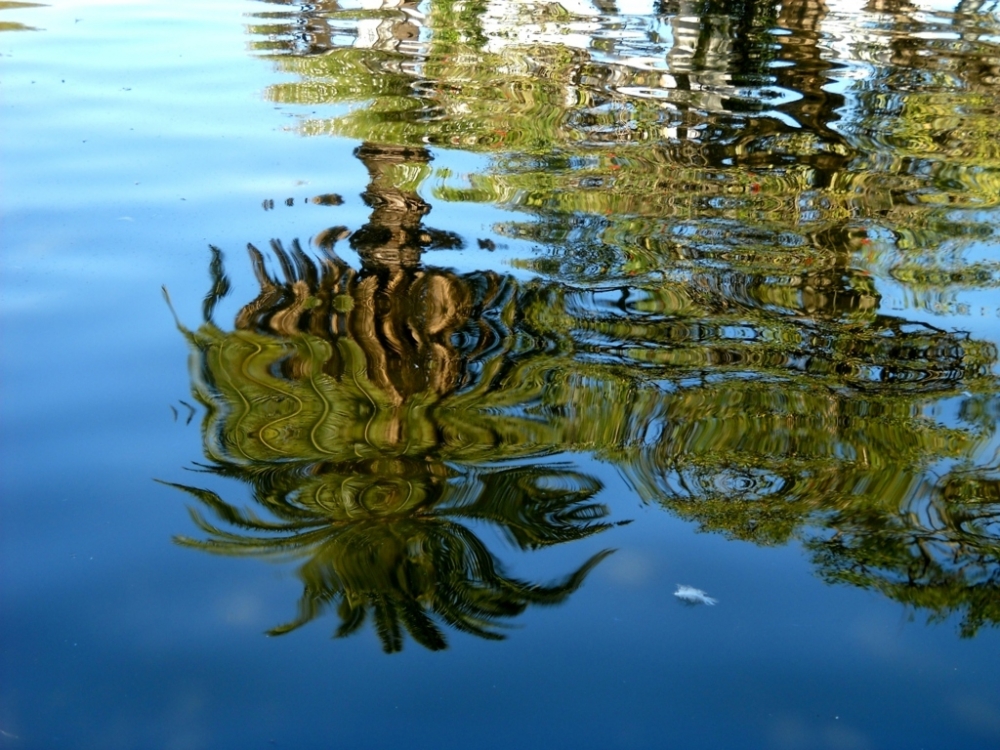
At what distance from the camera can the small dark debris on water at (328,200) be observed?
5504mm

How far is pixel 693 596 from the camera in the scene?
121 inches

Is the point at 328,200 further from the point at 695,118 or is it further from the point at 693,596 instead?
the point at 693,596

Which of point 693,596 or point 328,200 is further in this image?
point 328,200

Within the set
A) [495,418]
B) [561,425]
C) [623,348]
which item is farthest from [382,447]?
[623,348]

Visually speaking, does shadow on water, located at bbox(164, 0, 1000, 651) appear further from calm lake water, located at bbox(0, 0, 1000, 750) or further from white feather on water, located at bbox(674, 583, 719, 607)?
white feather on water, located at bbox(674, 583, 719, 607)

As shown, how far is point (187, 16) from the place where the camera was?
9172 millimetres

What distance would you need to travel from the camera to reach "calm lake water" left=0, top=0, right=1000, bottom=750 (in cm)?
279

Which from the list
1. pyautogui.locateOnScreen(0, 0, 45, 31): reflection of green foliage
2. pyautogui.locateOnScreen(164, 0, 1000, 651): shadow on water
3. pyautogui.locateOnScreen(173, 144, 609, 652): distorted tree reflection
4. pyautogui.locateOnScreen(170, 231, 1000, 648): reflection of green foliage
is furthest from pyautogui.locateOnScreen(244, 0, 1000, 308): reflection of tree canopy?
pyautogui.locateOnScreen(0, 0, 45, 31): reflection of green foliage

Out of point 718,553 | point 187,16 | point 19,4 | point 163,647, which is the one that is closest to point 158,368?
point 163,647

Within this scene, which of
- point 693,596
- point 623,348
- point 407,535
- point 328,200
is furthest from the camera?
point 328,200

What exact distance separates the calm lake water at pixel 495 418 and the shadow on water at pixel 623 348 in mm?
19

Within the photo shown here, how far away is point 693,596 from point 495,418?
1.06 m

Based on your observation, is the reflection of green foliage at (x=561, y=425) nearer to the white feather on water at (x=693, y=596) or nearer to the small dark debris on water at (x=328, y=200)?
the white feather on water at (x=693, y=596)

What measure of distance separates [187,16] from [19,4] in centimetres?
159
